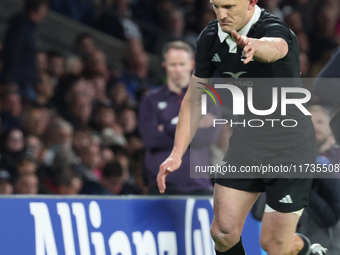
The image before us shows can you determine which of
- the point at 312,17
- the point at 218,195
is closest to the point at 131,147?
the point at 218,195

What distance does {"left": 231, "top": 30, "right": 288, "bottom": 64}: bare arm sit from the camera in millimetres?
3986

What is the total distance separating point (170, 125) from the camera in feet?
21.0

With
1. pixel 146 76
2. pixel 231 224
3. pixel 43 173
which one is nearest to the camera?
pixel 231 224

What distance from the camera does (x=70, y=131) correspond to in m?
8.52

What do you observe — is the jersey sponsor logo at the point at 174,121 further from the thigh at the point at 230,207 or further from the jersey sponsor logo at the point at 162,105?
the thigh at the point at 230,207

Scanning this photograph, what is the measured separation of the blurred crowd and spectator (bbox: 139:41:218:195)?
1.99 feet

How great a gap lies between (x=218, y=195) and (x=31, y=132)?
3851 mm

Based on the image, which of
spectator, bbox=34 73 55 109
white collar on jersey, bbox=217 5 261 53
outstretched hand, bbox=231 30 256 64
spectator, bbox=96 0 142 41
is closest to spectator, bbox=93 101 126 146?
spectator, bbox=34 73 55 109

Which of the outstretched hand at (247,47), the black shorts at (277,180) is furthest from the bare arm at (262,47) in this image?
the black shorts at (277,180)

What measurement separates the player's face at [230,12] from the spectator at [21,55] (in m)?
4.93

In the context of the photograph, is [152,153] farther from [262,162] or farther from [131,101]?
[131,101]

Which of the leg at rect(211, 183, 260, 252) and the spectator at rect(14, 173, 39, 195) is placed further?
the spectator at rect(14, 173, 39, 195)

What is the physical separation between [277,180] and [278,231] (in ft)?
1.06

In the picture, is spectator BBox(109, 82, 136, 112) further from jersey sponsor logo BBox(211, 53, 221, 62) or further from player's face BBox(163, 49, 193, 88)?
jersey sponsor logo BBox(211, 53, 221, 62)
